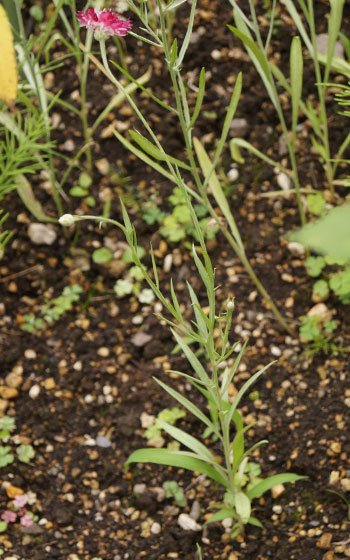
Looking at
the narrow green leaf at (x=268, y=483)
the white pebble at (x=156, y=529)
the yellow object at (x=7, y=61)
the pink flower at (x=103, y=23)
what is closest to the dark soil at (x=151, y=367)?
the white pebble at (x=156, y=529)

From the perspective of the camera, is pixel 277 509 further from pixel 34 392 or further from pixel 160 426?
pixel 34 392

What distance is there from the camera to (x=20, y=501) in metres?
1.41

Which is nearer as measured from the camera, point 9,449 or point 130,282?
point 9,449

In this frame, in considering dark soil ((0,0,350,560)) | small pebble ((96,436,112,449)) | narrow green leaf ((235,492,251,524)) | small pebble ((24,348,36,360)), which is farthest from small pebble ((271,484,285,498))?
small pebble ((24,348,36,360))

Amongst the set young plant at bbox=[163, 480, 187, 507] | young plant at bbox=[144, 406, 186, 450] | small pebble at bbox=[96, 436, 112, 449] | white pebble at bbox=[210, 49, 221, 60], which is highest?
white pebble at bbox=[210, 49, 221, 60]

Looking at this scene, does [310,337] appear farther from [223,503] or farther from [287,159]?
[287,159]

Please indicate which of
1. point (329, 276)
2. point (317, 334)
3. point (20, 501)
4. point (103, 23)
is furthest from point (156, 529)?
point (103, 23)

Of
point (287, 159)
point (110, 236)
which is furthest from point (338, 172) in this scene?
point (110, 236)

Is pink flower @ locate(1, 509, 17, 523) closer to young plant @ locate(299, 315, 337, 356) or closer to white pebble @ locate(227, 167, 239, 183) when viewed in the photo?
young plant @ locate(299, 315, 337, 356)

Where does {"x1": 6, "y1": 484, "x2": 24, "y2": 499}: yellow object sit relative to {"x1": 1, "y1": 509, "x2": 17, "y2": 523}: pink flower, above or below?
above

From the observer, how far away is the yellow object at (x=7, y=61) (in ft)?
3.12

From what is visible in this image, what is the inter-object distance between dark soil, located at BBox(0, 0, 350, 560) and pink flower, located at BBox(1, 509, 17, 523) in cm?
3

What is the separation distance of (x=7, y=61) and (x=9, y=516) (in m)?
1.00

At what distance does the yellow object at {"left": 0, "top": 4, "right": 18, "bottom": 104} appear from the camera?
0.95 meters
